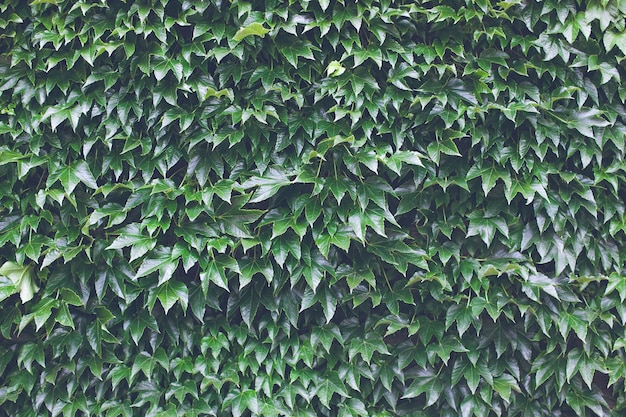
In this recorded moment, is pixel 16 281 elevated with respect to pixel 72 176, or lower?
lower

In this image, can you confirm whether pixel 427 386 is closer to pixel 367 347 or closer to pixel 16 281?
pixel 367 347

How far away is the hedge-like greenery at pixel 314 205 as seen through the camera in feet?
8.14

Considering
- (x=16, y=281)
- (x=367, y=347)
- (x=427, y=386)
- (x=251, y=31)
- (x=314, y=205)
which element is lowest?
(x=427, y=386)

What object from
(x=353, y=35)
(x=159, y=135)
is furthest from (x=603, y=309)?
(x=159, y=135)

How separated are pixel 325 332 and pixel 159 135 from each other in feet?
3.88

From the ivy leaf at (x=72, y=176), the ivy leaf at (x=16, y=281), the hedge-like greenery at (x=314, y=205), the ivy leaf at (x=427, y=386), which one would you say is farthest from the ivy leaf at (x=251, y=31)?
the ivy leaf at (x=427, y=386)

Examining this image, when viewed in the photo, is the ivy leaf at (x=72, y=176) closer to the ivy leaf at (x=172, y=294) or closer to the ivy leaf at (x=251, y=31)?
the ivy leaf at (x=172, y=294)

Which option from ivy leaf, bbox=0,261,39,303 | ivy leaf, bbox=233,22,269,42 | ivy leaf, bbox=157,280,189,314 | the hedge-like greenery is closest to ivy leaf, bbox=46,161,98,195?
the hedge-like greenery

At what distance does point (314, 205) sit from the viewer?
245 cm

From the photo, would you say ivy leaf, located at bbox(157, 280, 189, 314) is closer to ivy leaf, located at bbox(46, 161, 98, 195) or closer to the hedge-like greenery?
the hedge-like greenery

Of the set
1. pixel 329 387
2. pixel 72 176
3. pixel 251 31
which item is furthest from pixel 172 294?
pixel 251 31

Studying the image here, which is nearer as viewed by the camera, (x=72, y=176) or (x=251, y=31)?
(x=251, y=31)

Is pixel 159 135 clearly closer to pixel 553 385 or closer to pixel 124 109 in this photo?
pixel 124 109

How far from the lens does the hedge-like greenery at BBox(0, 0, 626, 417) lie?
248 centimetres
